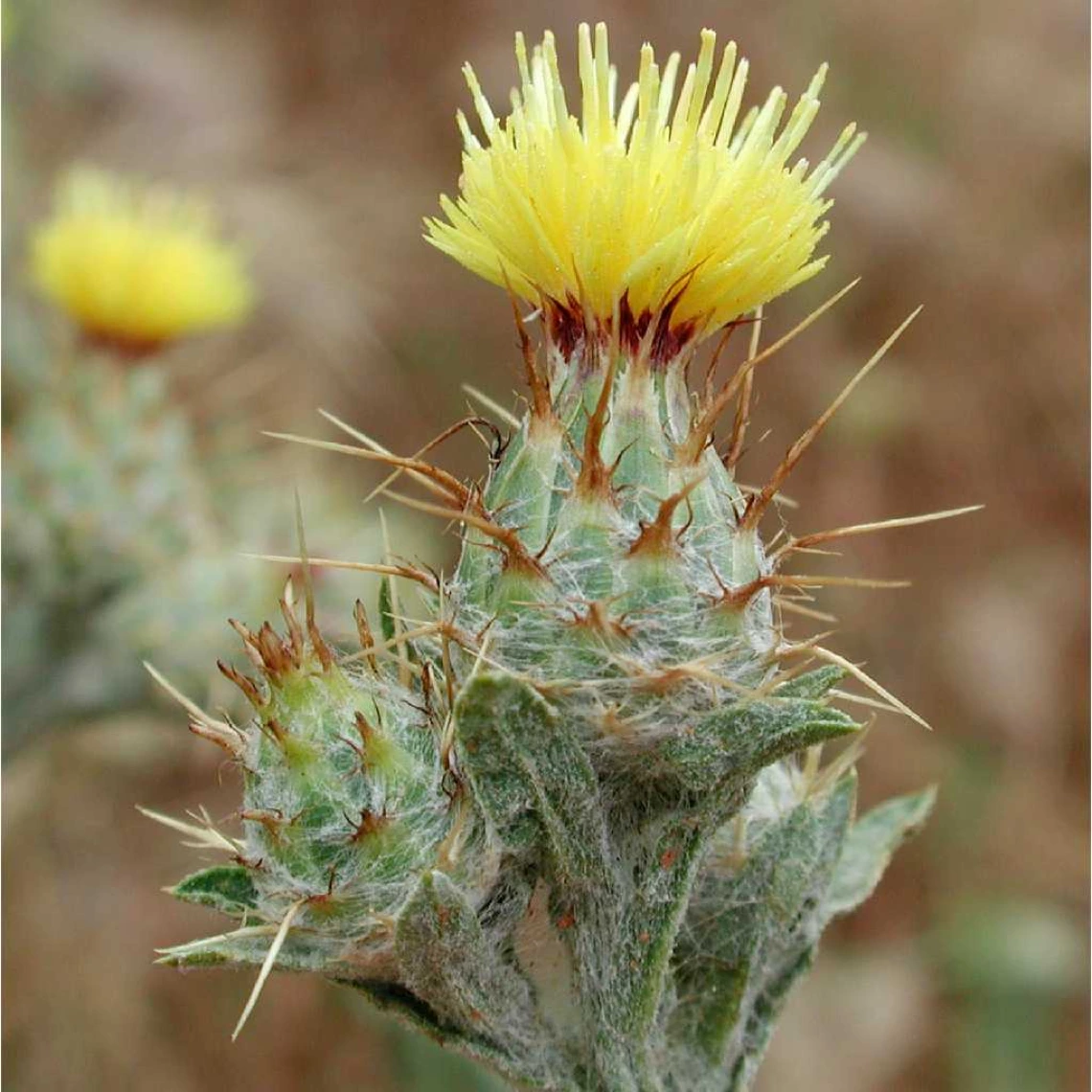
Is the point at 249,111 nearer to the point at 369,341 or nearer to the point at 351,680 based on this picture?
the point at 369,341

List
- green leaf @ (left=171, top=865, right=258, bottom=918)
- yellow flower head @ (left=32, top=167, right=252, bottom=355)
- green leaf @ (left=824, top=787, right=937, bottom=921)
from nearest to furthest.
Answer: green leaf @ (left=171, top=865, right=258, bottom=918) → green leaf @ (left=824, top=787, right=937, bottom=921) → yellow flower head @ (left=32, top=167, right=252, bottom=355)

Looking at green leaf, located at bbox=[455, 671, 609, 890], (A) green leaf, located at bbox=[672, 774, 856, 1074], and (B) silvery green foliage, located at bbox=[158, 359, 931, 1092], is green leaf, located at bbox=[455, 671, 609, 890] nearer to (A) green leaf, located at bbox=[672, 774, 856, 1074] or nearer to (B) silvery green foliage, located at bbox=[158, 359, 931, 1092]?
(B) silvery green foliage, located at bbox=[158, 359, 931, 1092]

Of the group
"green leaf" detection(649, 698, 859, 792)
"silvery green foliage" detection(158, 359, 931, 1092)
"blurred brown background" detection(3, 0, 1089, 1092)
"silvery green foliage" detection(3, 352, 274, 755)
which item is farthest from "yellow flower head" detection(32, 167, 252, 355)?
"green leaf" detection(649, 698, 859, 792)

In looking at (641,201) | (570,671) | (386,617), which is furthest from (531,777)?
(641,201)

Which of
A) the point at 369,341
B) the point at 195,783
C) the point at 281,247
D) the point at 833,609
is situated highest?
the point at 281,247

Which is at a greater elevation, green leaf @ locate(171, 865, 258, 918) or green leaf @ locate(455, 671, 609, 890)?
green leaf @ locate(455, 671, 609, 890)

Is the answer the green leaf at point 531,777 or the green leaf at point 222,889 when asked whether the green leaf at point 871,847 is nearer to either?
the green leaf at point 531,777

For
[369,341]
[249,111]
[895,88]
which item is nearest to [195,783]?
[369,341]
